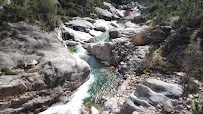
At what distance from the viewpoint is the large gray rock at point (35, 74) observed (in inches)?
541

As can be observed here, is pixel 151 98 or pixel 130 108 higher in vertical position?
pixel 151 98

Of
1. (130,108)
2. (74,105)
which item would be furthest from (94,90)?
(130,108)

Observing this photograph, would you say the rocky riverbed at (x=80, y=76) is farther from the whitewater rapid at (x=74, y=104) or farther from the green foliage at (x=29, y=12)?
the green foliage at (x=29, y=12)

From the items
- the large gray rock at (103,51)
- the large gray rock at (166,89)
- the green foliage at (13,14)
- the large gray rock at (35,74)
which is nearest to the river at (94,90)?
the large gray rock at (35,74)

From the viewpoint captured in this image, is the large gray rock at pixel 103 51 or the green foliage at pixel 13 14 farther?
the large gray rock at pixel 103 51

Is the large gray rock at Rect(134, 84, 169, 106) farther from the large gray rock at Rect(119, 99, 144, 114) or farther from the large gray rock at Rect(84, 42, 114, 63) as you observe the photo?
the large gray rock at Rect(84, 42, 114, 63)

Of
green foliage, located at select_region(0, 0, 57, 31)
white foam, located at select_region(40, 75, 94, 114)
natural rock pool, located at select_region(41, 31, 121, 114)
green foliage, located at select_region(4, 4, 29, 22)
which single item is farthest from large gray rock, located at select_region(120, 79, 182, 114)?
green foliage, located at select_region(4, 4, 29, 22)

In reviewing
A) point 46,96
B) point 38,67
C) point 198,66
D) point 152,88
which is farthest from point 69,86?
point 198,66

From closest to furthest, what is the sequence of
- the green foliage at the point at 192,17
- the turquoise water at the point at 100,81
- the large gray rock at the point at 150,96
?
the large gray rock at the point at 150,96, the turquoise water at the point at 100,81, the green foliage at the point at 192,17

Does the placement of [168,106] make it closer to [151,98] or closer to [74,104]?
[151,98]

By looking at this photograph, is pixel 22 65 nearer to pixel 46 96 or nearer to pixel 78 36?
pixel 46 96

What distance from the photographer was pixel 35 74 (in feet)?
51.4

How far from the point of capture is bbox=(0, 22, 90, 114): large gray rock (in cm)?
1375

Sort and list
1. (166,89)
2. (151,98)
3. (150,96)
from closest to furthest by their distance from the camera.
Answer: (151,98)
(150,96)
(166,89)
